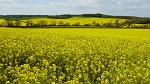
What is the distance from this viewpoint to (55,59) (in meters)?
14.5

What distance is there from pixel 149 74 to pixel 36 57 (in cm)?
582

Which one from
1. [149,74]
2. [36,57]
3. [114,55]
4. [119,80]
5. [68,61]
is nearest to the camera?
[119,80]

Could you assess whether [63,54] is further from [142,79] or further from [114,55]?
[142,79]

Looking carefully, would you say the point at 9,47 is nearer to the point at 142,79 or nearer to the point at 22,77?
the point at 22,77

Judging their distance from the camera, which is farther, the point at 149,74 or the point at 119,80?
the point at 149,74

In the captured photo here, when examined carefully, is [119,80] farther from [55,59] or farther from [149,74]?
[55,59]

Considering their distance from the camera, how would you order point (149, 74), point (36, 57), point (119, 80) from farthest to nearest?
1. point (36, 57)
2. point (149, 74)
3. point (119, 80)

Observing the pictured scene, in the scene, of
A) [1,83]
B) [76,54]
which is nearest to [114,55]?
[76,54]

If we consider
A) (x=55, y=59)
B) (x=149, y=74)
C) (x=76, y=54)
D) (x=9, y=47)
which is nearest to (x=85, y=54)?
(x=76, y=54)

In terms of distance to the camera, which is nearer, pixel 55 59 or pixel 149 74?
pixel 149 74

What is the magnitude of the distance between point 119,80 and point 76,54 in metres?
5.66

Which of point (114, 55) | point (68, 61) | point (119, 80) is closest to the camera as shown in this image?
point (119, 80)

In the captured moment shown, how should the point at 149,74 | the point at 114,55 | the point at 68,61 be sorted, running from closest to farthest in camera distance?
the point at 149,74 → the point at 68,61 → the point at 114,55

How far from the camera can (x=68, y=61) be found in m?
13.8
